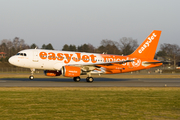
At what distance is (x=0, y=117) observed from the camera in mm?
11398

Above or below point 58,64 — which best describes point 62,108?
below

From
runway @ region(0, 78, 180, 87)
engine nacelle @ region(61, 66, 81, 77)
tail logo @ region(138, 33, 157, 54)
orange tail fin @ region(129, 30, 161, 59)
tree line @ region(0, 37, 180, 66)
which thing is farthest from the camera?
tree line @ region(0, 37, 180, 66)

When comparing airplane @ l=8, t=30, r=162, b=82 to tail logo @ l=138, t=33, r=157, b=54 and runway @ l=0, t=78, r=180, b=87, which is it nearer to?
runway @ l=0, t=78, r=180, b=87

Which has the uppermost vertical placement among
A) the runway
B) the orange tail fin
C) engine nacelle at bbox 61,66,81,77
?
the orange tail fin

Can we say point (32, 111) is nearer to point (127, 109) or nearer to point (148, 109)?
point (127, 109)

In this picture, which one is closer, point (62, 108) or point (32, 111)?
point (32, 111)

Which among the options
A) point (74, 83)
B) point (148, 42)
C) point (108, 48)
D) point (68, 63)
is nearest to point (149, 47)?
point (148, 42)

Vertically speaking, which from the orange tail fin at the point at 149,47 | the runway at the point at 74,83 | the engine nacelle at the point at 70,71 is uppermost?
the orange tail fin at the point at 149,47

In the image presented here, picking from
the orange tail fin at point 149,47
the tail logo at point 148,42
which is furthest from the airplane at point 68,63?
the tail logo at point 148,42

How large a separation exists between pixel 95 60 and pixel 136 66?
6.50m

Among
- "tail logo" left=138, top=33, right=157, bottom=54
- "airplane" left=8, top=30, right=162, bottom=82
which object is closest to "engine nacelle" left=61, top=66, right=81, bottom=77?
"airplane" left=8, top=30, right=162, bottom=82

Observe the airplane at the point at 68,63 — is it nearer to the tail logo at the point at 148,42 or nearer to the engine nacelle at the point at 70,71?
the engine nacelle at the point at 70,71

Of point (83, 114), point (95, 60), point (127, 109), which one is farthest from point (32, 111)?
point (95, 60)

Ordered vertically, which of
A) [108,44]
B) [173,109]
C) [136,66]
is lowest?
[173,109]
